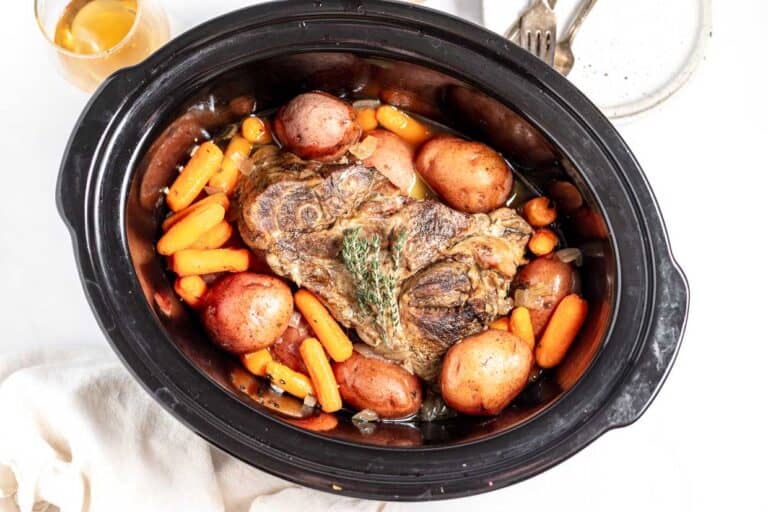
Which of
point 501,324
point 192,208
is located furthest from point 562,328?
point 192,208

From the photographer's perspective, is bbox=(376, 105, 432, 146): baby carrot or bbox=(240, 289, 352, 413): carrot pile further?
bbox=(376, 105, 432, 146): baby carrot

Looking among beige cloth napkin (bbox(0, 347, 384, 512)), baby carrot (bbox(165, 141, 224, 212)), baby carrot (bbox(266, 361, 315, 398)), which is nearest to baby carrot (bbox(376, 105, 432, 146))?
baby carrot (bbox(165, 141, 224, 212))

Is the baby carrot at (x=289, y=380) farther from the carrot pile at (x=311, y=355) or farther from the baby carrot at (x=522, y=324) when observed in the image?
the baby carrot at (x=522, y=324)

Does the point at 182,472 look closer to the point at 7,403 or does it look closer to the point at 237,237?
the point at 7,403

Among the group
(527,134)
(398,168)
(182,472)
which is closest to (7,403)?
(182,472)

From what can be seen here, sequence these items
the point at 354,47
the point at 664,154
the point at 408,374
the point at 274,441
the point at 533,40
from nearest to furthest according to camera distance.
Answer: the point at 274,441
the point at 354,47
the point at 408,374
the point at 533,40
the point at 664,154

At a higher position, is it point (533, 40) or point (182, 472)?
point (533, 40)

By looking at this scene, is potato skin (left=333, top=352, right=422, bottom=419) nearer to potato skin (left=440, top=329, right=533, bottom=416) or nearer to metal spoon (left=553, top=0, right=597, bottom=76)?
potato skin (left=440, top=329, right=533, bottom=416)
